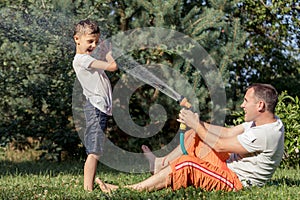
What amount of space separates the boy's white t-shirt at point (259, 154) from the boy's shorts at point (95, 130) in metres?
1.12

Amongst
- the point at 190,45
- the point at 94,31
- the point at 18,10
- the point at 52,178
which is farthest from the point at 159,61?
the point at 94,31

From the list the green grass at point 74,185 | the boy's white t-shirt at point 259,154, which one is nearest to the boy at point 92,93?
the green grass at point 74,185

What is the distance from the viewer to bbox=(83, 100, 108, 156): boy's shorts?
16.1ft

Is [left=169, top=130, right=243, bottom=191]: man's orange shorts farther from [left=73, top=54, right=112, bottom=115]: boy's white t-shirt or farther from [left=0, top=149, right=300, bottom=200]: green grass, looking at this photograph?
[left=73, top=54, right=112, bottom=115]: boy's white t-shirt

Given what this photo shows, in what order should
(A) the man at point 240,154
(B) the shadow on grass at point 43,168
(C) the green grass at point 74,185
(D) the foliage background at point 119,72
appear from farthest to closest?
(D) the foliage background at point 119,72 < (B) the shadow on grass at point 43,168 < (A) the man at point 240,154 < (C) the green grass at point 74,185

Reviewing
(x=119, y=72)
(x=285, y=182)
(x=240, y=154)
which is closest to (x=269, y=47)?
(x=119, y=72)

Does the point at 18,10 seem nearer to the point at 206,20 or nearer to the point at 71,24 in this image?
the point at 71,24

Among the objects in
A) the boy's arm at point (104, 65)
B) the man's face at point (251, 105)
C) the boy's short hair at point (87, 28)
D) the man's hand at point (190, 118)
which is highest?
the boy's short hair at point (87, 28)

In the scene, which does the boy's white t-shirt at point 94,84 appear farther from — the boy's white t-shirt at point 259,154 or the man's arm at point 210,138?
the boy's white t-shirt at point 259,154

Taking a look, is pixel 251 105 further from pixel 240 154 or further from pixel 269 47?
pixel 269 47

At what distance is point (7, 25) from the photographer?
729cm

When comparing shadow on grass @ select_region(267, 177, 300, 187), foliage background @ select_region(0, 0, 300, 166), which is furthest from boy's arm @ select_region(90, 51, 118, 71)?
foliage background @ select_region(0, 0, 300, 166)

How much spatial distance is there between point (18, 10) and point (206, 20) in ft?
8.00

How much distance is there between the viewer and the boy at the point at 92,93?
4.93 metres
